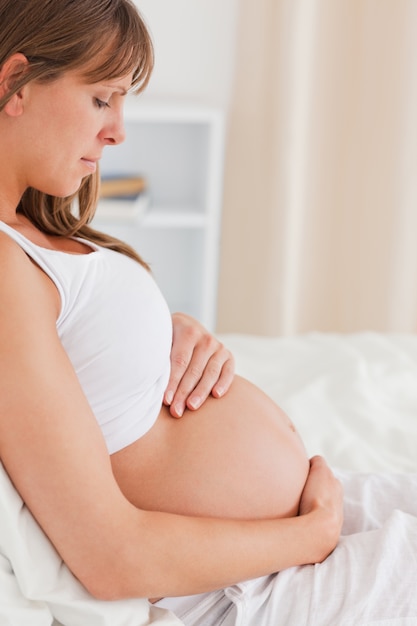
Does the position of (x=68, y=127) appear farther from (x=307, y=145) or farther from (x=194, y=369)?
(x=307, y=145)

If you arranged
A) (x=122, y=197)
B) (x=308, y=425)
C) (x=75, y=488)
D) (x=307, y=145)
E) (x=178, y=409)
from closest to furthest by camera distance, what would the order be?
(x=75, y=488), (x=178, y=409), (x=308, y=425), (x=122, y=197), (x=307, y=145)

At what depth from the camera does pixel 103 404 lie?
1004 millimetres

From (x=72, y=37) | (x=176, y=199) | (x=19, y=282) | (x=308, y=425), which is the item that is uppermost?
(x=72, y=37)

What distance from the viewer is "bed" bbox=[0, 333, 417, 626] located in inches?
34.4

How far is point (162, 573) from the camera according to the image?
0.91m

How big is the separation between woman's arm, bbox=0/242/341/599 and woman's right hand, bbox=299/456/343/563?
101 millimetres

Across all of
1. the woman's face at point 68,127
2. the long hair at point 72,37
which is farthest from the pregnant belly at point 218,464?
the long hair at point 72,37

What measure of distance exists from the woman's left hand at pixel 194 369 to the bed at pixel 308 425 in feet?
0.85

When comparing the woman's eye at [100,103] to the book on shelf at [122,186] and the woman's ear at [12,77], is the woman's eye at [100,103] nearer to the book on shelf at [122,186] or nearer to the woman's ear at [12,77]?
the woman's ear at [12,77]

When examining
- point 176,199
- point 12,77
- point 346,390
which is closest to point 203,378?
point 12,77

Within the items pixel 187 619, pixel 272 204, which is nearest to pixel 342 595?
pixel 187 619

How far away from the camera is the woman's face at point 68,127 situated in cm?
95

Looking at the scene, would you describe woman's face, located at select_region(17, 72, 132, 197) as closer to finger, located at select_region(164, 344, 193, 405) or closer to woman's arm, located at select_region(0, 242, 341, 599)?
woman's arm, located at select_region(0, 242, 341, 599)

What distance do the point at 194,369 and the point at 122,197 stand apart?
1.82 m
